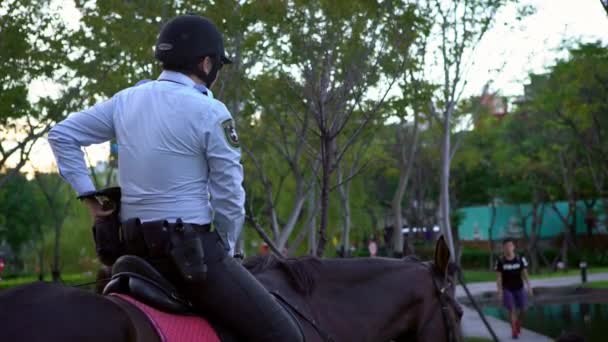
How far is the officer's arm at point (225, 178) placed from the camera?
3936 mm

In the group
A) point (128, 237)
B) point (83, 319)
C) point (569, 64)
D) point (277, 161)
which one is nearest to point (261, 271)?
point (128, 237)

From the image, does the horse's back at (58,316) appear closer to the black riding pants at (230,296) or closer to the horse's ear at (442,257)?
the black riding pants at (230,296)

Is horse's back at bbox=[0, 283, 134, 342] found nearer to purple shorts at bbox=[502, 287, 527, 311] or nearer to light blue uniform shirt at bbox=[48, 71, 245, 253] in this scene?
light blue uniform shirt at bbox=[48, 71, 245, 253]

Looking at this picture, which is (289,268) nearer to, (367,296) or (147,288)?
(367,296)

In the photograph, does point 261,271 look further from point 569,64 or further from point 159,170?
point 569,64

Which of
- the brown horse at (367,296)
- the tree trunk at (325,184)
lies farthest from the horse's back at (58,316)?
the tree trunk at (325,184)

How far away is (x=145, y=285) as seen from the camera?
12.5 feet

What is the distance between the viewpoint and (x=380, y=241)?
208 ft

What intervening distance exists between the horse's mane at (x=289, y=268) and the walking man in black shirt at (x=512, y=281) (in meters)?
12.4

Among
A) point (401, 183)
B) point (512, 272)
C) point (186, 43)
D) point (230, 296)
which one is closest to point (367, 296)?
point (230, 296)

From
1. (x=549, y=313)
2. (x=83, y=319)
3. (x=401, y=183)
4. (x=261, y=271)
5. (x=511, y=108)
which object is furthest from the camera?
(x=511, y=108)

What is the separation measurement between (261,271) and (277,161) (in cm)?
2564

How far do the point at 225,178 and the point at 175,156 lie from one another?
22 cm

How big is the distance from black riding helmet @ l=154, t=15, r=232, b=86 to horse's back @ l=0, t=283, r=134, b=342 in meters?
1.07
